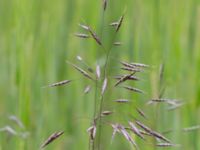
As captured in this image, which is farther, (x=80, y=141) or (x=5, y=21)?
(x=5, y=21)

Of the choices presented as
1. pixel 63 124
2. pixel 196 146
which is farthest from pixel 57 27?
pixel 196 146

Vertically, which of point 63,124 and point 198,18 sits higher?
point 198,18

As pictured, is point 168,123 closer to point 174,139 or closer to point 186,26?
point 174,139

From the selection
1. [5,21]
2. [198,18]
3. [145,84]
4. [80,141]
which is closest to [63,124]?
[80,141]

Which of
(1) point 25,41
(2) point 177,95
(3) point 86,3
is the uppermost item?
(3) point 86,3

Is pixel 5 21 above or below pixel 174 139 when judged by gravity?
above

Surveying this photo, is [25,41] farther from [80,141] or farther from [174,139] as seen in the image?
[174,139]
